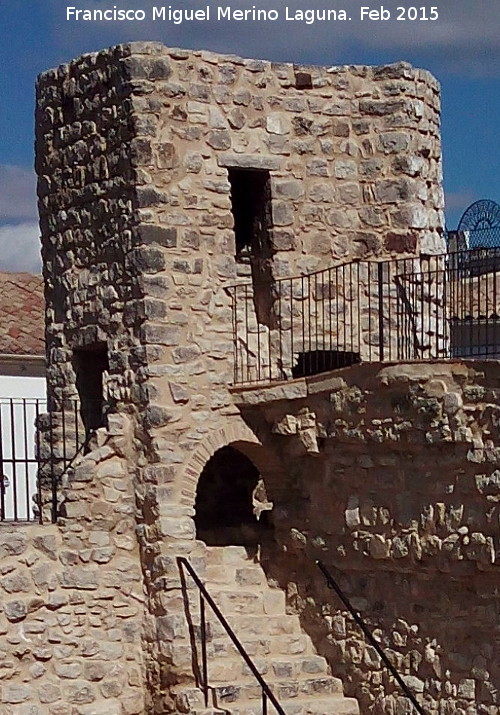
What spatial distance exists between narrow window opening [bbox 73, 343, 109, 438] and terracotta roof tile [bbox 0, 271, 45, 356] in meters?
11.6

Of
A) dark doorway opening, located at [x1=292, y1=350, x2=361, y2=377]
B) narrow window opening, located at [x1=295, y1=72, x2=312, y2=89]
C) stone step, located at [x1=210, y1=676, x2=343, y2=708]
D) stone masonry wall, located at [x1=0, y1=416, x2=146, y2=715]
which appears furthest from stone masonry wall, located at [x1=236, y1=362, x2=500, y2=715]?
narrow window opening, located at [x1=295, y1=72, x2=312, y2=89]

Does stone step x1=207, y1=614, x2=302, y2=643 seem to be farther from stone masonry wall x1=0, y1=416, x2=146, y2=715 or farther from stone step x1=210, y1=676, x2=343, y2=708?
stone masonry wall x1=0, y1=416, x2=146, y2=715

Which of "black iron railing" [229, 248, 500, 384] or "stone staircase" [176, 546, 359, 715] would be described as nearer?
"stone staircase" [176, 546, 359, 715]

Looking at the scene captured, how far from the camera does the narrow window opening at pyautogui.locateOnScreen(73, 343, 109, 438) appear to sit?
17.5 metres

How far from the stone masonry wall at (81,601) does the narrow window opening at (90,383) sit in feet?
4.21

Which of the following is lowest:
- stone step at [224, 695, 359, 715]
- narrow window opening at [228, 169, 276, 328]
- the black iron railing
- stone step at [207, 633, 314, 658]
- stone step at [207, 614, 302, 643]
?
stone step at [224, 695, 359, 715]

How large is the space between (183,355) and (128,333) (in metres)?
0.59

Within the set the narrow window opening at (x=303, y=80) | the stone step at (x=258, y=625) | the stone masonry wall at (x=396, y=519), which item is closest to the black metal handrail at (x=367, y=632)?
the stone masonry wall at (x=396, y=519)

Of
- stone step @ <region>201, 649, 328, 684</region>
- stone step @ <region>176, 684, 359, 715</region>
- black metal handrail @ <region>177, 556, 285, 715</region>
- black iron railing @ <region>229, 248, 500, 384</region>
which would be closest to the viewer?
black metal handrail @ <region>177, 556, 285, 715</region>

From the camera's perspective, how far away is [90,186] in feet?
56.0

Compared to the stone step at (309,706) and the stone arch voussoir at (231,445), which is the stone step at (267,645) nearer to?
the stone step at (309,706)

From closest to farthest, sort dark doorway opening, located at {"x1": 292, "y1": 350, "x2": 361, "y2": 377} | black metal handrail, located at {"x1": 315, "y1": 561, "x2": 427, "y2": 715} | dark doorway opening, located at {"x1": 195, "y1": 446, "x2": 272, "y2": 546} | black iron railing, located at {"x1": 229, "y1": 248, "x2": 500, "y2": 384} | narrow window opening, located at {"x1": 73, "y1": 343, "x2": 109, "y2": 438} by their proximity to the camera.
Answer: black metal handrail, located at {"x1": 315, "y1": 561, "x2": 427, "y2": 715}
black iron railing, located at {"x1": 229, "y1": 248, "x2": 500, "y2": 384}
dark doorway opening, located at {"x1": 292, "y1": 350, "x2": 361, "y2": 377}
narrow window opening, located at {"x1": 73, "y1": 343, "x2": 109, "y2": 438}
dark doorway opening, located at {"x1": 195, "y1": 446, "x2": 272, "y2": 546}

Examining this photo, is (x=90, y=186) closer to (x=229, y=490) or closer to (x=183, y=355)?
(x=183, y=355)

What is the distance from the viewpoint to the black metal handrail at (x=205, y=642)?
15336 mm
